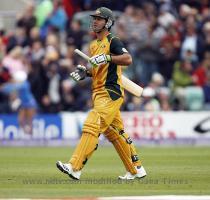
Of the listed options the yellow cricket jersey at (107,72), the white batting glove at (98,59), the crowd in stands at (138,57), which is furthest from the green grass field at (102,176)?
the crowd in stands at (138,57)

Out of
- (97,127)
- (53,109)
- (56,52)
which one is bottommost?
(97,127)

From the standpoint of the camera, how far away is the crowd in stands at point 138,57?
781 inches

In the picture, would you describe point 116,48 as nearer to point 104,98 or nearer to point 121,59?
point 121,59

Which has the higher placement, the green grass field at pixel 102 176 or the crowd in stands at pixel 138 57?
the crowd in stands at pixel 138 57

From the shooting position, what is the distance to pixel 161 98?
64.7 feet

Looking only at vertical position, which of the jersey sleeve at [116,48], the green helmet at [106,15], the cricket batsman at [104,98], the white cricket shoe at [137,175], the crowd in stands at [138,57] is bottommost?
the white cricket shoe at [137,175]

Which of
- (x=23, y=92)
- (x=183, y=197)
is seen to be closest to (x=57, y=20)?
(x=23, y=92)

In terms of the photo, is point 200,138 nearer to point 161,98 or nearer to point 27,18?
point 161,98

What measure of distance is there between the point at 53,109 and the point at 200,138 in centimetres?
365

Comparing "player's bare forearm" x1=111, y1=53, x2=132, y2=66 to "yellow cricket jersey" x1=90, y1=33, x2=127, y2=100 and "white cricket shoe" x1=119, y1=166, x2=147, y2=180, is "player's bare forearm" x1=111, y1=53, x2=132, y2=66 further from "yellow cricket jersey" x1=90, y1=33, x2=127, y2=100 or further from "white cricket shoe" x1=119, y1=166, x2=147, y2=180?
"white cricket shoe" x1=119, y1=166, x2=147, y2=180

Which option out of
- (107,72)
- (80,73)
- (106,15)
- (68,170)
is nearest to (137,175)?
(68,170)

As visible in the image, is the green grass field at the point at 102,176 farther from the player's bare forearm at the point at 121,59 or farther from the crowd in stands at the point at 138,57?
the crowd in stands at the point at 138,57

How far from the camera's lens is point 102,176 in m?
11.6

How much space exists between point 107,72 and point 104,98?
324 mm
